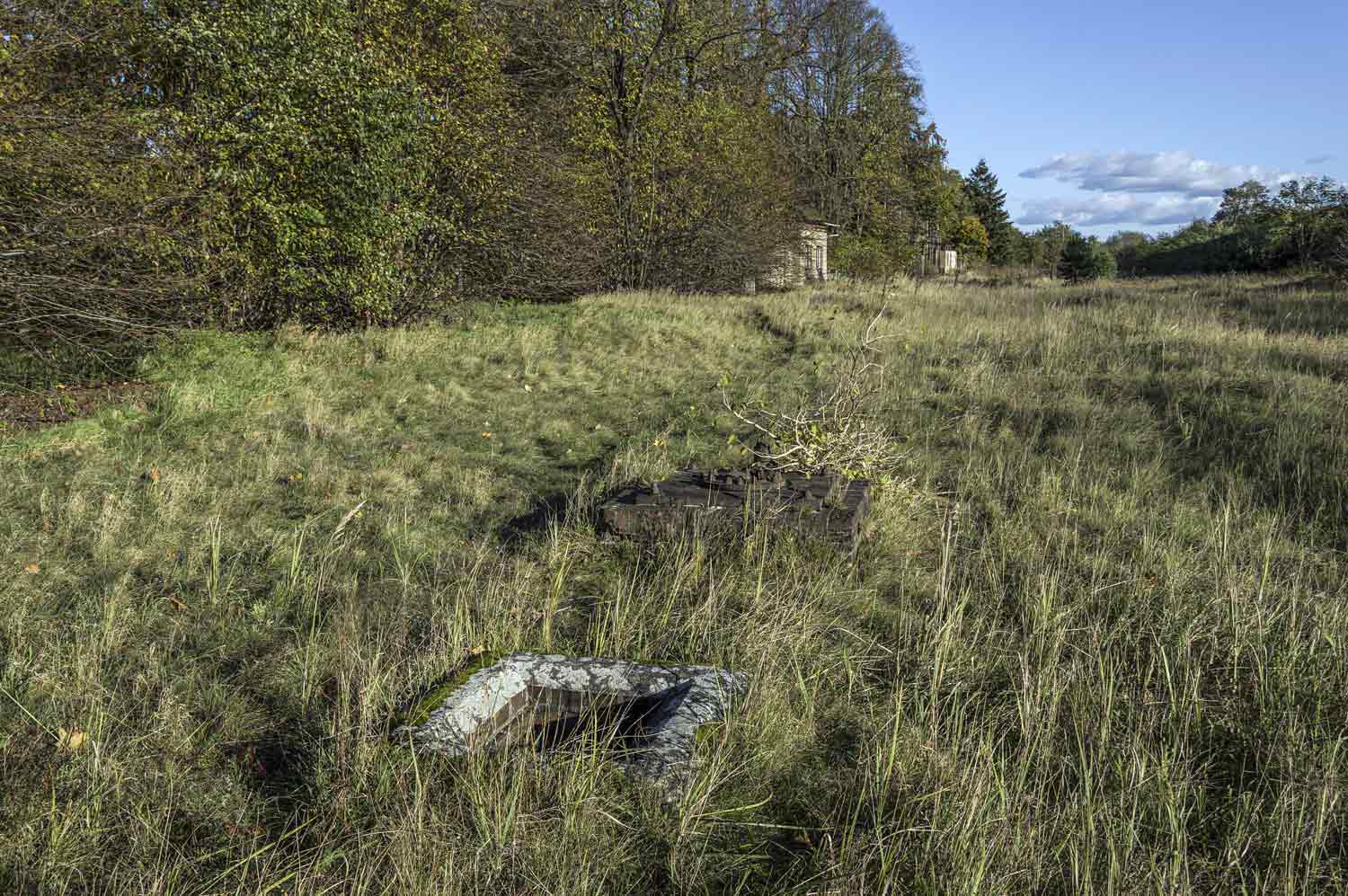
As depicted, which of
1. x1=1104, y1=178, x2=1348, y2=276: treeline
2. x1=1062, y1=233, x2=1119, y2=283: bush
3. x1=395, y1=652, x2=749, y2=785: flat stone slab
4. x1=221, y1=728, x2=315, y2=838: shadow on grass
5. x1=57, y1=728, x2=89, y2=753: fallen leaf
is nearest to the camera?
x1=221, y1=728, x2=315, y2=838: shadow on grass

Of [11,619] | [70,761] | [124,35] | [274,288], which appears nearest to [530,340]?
[274,288]

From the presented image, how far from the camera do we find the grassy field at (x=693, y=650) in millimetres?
2268

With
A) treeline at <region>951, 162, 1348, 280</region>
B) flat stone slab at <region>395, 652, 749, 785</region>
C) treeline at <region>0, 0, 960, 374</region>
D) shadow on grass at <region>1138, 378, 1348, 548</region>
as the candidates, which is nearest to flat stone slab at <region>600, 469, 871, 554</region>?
flat stone slab at <region>395, 652, 749, 785</region>

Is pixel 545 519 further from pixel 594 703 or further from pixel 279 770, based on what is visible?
pixel 279 770

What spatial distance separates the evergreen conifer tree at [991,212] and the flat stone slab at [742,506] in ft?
193

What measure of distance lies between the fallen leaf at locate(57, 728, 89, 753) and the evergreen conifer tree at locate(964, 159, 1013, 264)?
62.6 metres

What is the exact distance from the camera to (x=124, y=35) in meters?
9.30

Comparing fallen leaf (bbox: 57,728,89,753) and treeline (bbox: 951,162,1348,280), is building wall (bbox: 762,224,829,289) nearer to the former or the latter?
treeline (bbox: 951,162,1348,280)

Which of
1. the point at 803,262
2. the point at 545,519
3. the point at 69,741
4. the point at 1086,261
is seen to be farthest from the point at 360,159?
the point at 1086,261

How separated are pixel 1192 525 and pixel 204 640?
585cm

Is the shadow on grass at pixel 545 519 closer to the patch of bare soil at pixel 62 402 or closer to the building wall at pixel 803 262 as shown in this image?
the patch of bare soil at pixel 62 402

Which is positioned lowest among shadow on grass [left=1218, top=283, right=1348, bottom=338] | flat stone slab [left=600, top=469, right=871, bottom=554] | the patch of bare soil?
flat stone slab [left=600, top=469, right=871, bottom=554]

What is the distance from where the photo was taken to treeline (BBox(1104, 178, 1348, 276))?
80.2 ft

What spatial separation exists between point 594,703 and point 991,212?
211 ft
